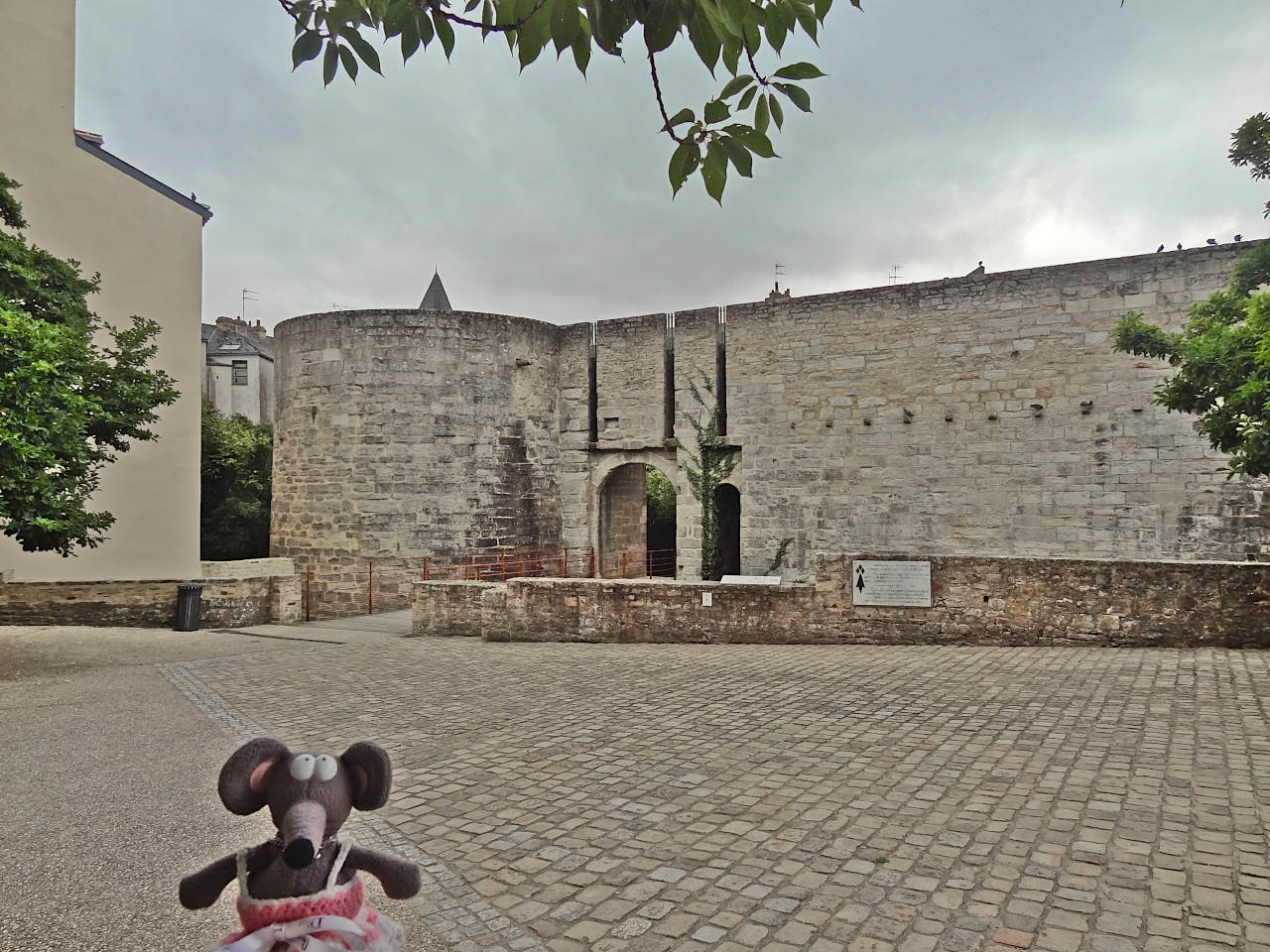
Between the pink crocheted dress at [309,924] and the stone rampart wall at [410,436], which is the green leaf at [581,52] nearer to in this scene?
the pink crocheted dress at [309,924]

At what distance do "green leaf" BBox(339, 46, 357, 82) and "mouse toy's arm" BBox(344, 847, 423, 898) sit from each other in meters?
2.19

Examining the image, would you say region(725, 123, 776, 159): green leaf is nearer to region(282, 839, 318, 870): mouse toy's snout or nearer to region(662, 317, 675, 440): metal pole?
region(282, 839, 318, 870): mouse toy's snout

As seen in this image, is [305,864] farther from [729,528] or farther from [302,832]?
[729,528]

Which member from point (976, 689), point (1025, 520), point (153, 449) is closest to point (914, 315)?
point (1025, 520)

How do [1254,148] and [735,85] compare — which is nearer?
[735,85]

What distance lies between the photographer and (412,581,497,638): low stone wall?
12.9 metres

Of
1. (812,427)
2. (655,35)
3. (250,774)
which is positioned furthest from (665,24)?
(812,427)

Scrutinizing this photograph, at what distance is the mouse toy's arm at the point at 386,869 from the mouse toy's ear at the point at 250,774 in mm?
301

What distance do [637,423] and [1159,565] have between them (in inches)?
425

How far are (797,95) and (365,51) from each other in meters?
1.20

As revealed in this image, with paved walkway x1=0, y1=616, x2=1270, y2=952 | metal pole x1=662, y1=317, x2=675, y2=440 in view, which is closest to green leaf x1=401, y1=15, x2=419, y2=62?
paved walkway x1=0, y1=616, x2=1270, y2=952

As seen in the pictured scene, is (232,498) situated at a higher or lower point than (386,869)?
higher

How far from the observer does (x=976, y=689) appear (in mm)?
7492

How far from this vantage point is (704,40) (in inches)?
71.7
